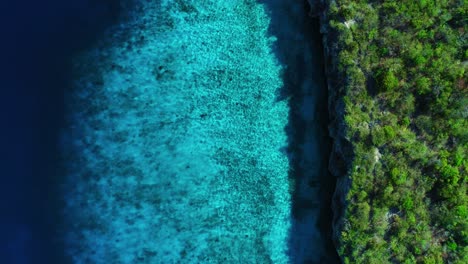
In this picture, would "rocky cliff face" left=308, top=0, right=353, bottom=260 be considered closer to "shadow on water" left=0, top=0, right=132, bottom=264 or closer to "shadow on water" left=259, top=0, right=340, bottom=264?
"shadow on water" left=259, top=0, right=340, bottom=264

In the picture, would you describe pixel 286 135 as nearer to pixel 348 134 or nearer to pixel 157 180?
pixel 348 134

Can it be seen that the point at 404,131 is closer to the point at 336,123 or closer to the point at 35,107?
the point at 336,123

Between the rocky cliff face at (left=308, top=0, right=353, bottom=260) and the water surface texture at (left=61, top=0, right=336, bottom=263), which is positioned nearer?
the rocky cliff face at (left=308, top=0, right=353, bottom=260)

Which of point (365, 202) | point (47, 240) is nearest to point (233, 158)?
point (365, 202)

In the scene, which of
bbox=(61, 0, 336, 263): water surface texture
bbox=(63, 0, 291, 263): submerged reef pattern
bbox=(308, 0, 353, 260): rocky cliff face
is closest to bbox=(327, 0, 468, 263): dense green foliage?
bbox=(308, 0, 353, 260): rocky cliff face

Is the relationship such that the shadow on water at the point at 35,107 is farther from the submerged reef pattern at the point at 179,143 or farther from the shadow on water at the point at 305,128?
the shadow on water at the point at 305,128

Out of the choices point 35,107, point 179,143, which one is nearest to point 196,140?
point 179,143
